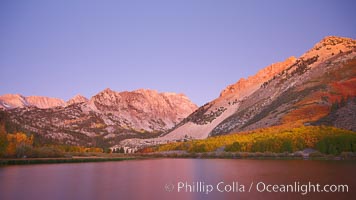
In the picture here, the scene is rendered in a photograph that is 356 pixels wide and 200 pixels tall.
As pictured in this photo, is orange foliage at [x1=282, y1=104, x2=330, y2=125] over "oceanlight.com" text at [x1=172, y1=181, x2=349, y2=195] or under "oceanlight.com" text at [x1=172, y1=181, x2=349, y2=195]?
over

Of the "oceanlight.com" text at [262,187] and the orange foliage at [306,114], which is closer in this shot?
the "oceanlight.com" text at [262,187]

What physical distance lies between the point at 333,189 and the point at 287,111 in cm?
15538

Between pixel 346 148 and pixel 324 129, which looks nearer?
pixel 346 148

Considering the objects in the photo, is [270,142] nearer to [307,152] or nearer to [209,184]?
[307,152]

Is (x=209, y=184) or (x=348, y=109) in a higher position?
(x=348, y=109)

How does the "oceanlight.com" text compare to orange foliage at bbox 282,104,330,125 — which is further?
orange foliage at bbox 282,104,330,125

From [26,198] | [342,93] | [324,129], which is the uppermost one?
[342,93]

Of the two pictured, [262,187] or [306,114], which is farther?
[306,114]

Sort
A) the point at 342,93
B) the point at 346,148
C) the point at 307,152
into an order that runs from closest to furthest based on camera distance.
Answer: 1. the point at 346,148
2. the point at 307,152
3. the point at 342,93

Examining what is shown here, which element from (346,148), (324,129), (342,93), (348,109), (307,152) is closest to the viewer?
(346,148)

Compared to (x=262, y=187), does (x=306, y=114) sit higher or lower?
higher

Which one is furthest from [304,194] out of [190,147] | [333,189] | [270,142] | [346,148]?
[190,147]

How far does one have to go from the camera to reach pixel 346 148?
12694 centimetres

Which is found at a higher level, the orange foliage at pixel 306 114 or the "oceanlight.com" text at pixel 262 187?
the orange foliage at pixel 306 114
